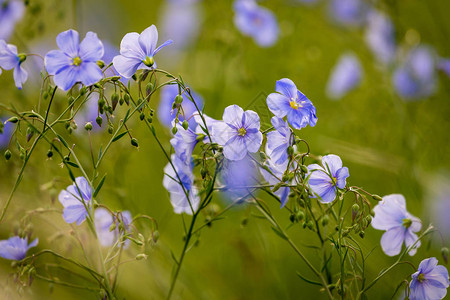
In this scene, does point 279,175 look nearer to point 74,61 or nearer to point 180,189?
point 180,189

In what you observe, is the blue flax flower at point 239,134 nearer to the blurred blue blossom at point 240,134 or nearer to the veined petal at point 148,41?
the blurred blue blossom at point 240,134

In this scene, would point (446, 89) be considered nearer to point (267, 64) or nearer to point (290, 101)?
point (267, 64)

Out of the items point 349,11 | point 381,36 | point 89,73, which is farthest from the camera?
point 349,11

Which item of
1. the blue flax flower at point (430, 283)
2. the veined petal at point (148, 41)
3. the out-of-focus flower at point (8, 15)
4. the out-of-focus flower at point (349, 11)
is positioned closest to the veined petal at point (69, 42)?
the veined petal at point (148, 41)

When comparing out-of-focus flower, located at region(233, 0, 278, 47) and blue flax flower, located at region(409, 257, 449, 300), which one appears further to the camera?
out-of-focus flower, located at region(233, 0, 278, 47)

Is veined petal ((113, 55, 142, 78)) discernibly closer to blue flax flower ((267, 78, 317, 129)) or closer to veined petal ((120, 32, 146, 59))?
veined petal ((120, 32, 146, 59))

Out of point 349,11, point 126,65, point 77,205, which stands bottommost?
point 349,11

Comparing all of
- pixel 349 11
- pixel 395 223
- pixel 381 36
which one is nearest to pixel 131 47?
pixel 395 223

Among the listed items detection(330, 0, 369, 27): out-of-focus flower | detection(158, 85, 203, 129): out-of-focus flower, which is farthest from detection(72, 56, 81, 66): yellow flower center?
detection(330, 0, 369, 27): out-of-focus flower
